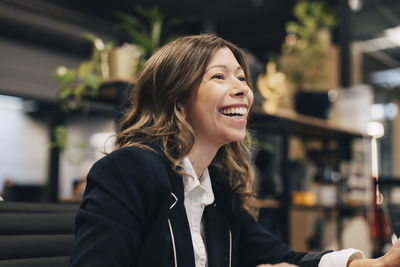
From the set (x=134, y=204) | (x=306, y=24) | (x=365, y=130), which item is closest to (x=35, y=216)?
(x=134, y=204)

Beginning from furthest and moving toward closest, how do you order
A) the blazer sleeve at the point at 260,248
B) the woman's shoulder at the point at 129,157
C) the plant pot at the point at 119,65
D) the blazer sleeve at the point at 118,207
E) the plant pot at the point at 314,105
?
the plant pot at the point at 314,105, the plant pot at the point at 119,65, the blazer sleeve at the point at 260,248, the woman's shoulder at the point at 129,157, the blazer sleeve at the point at 118,207

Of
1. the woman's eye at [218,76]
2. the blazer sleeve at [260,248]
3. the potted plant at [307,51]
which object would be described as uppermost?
the potted plant at [307,51]

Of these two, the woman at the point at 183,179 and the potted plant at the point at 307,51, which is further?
the potted plant at the point at 307,51

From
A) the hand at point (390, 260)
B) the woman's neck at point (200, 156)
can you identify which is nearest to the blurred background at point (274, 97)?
the woman's neck at point (200, 156)

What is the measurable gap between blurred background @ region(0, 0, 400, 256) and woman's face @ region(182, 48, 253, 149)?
284 millimetres

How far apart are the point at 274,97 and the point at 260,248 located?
5.76 feet

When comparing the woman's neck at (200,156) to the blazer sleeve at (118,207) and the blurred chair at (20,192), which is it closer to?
the blazer sleeve at (118,207)

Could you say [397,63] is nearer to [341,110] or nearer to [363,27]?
[363,27]

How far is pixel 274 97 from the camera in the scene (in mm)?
2971

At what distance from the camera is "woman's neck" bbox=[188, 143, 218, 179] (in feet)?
4.05

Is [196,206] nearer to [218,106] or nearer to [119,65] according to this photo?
[218,106]

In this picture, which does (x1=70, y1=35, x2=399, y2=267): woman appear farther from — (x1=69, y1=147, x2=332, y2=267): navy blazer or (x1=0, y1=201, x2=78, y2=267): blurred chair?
(x1=0, y1=201, x2=78, y2=267): blurred chair

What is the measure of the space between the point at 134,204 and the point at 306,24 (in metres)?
3.29

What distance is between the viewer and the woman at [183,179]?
98cm
